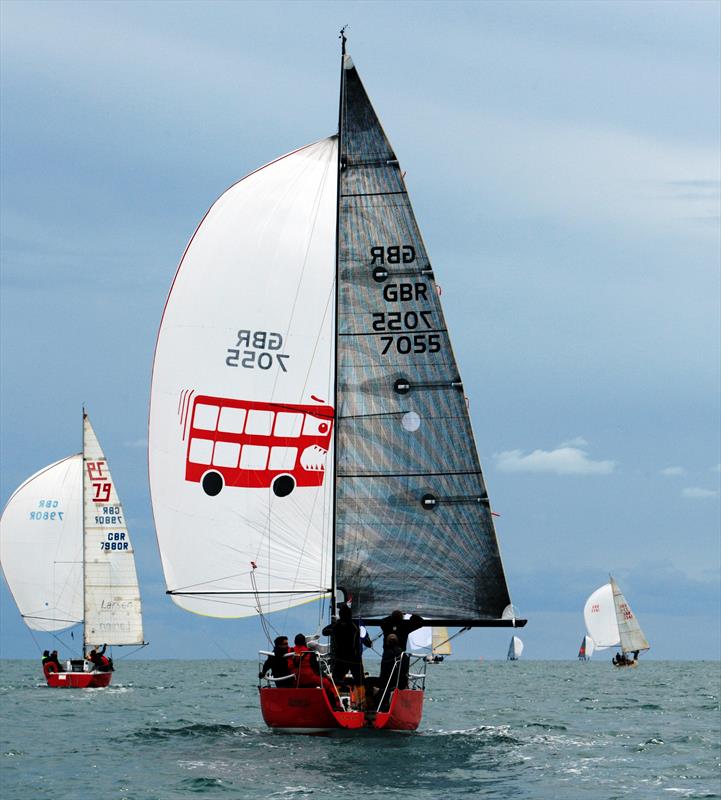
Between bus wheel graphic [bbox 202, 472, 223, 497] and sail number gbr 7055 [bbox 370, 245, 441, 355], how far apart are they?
3286 millimetres

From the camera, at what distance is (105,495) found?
150 ft

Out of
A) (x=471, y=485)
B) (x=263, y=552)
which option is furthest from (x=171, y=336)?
(x=471, y=485)

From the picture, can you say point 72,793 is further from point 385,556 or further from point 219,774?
point 385,556

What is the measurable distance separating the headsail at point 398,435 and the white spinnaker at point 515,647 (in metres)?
91.4

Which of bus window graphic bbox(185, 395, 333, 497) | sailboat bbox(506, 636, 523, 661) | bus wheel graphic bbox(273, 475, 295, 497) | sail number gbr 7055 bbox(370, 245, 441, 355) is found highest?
sail number gbr 7055 bbox(370, 245, 441, 355)

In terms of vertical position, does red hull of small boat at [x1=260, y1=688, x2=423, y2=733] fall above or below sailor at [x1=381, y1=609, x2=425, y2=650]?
below

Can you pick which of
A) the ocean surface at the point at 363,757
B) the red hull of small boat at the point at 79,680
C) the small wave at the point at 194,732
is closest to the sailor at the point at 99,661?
the red hull of small boat at the point at 79,680

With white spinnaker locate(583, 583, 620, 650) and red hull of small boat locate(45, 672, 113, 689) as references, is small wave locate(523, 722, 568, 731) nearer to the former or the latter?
red hull of small boat locate(45, 672, 113, 689)

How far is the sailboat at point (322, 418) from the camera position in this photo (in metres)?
21.0

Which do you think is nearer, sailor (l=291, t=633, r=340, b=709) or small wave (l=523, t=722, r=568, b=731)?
sailor (l=291, t=633, r=340, b=709)

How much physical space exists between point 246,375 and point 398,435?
8.75ft

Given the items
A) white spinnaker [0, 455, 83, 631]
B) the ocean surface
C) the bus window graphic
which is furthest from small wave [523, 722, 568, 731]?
white spinnaker [0, 455, 83, 631]

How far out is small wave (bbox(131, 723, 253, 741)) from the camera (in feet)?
72.2

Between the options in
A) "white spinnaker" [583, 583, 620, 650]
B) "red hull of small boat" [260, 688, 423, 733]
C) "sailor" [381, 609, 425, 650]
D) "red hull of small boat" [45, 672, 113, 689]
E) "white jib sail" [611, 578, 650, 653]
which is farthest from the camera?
"white spinnaker" [583, 583, 620, 650]
